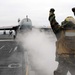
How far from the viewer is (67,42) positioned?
6.84 m

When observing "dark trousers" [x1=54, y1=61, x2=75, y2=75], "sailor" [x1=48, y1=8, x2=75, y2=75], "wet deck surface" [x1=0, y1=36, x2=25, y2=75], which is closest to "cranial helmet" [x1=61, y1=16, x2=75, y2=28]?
"sailor" [x1=48, y1=8, x2=75, y2=75]

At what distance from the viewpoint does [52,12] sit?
6926mm

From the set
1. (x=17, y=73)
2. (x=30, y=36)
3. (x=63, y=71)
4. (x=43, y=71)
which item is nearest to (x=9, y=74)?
(x=17, y=73)

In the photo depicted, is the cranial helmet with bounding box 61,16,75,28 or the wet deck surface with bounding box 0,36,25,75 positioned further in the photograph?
the wet deck surface with bounding box 0,36,25,75

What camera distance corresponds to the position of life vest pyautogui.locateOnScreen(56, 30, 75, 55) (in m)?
6.81

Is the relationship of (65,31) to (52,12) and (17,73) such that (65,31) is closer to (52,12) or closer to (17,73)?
(52,12)

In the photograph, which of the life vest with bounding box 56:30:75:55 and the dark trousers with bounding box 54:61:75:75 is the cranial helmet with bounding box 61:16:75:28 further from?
the dark trousers with bounding box 54:61:75:75

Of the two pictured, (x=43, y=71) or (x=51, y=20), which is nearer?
(x=51, y=20)

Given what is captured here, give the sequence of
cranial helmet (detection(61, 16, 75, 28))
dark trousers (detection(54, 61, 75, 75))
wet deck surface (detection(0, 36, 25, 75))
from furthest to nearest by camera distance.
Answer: wet deck surface (detection(0, 36, 25, 75)), dark trousers (detection(54, 61, 75, 75)), cranial helmet (detection(61, 16, 75, 28))

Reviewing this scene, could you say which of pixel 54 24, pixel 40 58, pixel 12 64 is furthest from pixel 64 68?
pixel 40 58

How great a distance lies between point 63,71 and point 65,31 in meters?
1.00

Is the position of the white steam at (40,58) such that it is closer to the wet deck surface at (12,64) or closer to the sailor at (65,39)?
the wet deck surface at (12,64)

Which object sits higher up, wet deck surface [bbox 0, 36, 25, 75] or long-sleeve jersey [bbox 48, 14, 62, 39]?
long-sleeve jersey [bbox 48, 14, 62, 39]

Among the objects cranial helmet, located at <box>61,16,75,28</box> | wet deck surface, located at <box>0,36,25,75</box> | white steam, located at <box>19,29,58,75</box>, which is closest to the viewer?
cranial helmet, located at <box>61,16,75,28</box>
